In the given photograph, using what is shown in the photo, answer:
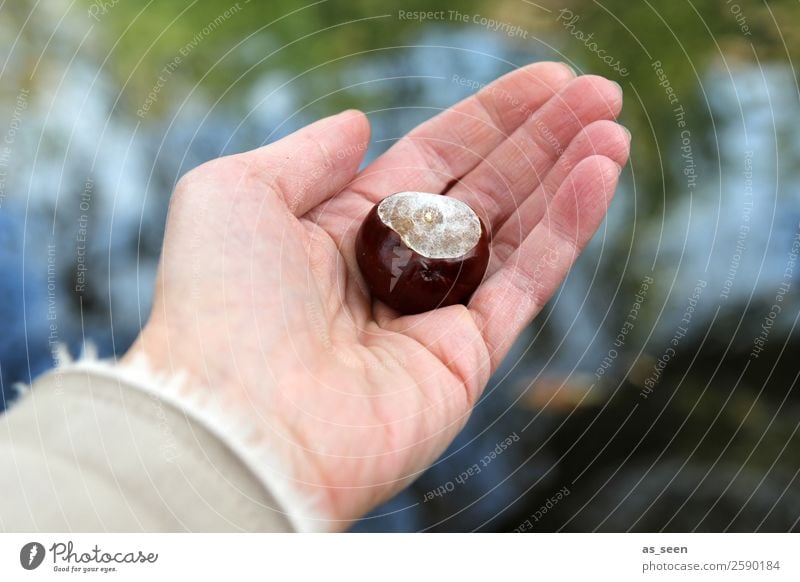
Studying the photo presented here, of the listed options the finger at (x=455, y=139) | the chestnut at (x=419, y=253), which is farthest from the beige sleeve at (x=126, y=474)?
the finger at (x=455, y=139)


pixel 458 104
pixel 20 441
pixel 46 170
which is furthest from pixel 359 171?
pixel 20 441

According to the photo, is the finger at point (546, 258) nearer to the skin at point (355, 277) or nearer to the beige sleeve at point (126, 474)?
the skin at point (355, 277)

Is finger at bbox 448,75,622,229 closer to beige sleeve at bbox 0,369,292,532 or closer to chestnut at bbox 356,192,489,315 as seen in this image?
A: chestnut at bbox 356,192,489,315

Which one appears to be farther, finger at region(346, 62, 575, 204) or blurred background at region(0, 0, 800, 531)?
finger at region(346, 62, 575, 204)
